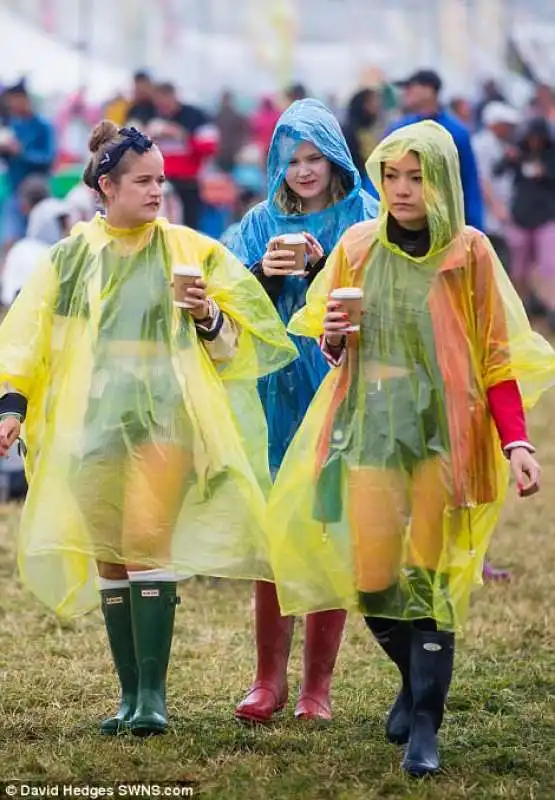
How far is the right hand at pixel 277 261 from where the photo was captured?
14.8 ft

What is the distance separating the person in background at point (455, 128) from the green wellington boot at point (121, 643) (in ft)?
8.34

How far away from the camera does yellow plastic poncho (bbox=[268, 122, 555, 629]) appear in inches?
165

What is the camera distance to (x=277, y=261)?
4.54 meters

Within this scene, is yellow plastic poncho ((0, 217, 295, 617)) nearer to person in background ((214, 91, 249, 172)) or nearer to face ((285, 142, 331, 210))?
face ((285, 142, 331, 210))

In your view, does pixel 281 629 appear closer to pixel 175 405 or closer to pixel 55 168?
pixel 175 405

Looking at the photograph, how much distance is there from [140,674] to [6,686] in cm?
81

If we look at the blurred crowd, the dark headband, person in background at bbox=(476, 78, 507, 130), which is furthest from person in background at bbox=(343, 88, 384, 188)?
the dark headband

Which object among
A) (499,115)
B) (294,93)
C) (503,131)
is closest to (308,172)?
(294,93)

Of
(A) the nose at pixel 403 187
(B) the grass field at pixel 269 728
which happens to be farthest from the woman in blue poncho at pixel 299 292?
(A) the nose at pixel 403 187

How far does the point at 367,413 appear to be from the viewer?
4.25 m

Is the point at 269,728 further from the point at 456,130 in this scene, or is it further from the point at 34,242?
the point at 34,242

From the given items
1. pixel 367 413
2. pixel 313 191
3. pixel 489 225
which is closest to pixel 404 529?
pixel 367 413

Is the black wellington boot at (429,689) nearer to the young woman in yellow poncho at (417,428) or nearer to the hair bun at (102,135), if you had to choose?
the young woman in yellow poncho at (417,428)

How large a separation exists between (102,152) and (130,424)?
0.73m
